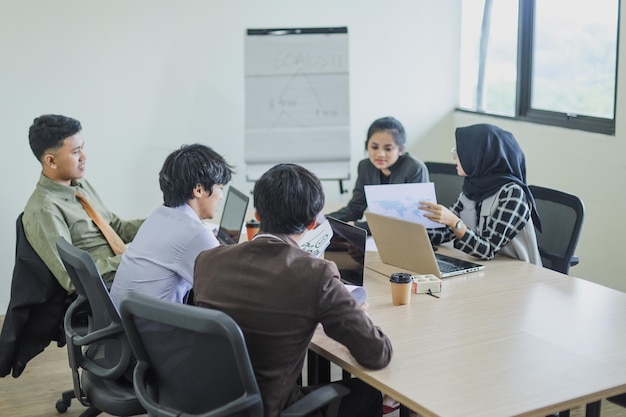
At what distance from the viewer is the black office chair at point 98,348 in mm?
2609

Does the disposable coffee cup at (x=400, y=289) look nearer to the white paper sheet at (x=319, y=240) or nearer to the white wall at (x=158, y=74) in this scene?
the white paper sheet at (x=319, y=240)

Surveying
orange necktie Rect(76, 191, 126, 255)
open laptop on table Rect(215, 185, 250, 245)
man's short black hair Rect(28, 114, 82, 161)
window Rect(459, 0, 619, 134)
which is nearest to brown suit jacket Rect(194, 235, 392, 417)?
open laptop on table Rect(215, 185, 250, 245)

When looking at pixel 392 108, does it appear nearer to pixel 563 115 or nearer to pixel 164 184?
pixel 563 115

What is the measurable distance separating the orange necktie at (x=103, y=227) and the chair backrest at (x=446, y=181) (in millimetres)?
1702

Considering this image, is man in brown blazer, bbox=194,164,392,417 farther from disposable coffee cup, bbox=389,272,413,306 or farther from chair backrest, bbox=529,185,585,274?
chair backrest, bbox=529,185,585,274

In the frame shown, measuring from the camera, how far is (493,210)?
3.32 metres

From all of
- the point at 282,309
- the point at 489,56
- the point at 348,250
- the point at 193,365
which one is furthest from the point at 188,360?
the point at 489,56

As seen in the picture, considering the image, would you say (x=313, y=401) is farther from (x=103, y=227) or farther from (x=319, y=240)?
(x=103, y=227)

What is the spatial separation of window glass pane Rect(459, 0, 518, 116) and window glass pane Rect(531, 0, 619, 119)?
0.82ft

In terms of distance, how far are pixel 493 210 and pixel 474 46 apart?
2.93m

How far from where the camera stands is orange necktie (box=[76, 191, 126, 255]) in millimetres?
3518

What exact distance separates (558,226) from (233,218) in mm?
1394

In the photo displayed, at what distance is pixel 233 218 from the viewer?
364 centimetres

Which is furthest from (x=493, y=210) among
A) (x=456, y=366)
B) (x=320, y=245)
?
(x=456, y=366)
